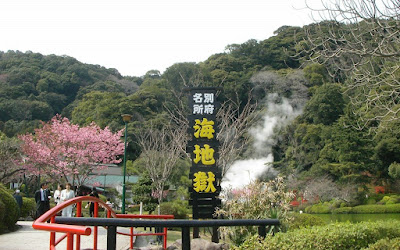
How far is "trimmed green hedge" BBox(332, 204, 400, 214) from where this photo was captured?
30.4 metres

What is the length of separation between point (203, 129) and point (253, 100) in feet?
128

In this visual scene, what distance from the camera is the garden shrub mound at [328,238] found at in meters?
4.79

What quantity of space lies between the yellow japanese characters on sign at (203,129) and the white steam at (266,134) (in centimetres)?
2493

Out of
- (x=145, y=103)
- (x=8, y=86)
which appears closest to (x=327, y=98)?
(x=145, y=103)

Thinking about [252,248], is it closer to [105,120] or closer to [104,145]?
[104,145]

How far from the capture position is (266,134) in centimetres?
4288

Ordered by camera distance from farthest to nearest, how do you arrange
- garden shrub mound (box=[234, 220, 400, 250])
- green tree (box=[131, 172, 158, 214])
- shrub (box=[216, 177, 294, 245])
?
green tree (box=[131, 172, 158, 214]) → shrub (box=[216, 177, 294, 245]) → garden shrub mound (box=[234, 220, 400, 250])

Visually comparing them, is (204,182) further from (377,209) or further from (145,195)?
(377,209)

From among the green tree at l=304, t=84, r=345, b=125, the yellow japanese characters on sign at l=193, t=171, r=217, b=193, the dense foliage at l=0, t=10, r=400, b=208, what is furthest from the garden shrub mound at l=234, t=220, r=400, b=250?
the green tree at l=304, t=84, r=345, b=125

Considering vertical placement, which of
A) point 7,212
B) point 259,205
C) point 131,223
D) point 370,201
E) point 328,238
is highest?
point 131,223

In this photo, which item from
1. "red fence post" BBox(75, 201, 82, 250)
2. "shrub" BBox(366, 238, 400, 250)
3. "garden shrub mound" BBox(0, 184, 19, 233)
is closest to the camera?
"red fence post" BBox(75, 201, 82, 250)

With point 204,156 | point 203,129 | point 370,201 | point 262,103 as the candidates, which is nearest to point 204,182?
point 204,156

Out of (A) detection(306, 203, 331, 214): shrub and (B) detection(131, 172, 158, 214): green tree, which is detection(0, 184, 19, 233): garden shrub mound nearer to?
(B) detection(131, 172, 158, 214): green tree

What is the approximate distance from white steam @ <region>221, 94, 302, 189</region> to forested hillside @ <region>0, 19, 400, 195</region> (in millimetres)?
784
